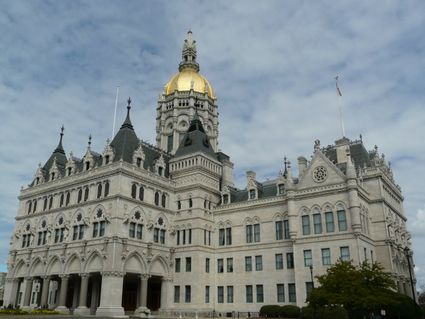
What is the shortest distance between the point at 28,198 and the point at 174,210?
2278 cm

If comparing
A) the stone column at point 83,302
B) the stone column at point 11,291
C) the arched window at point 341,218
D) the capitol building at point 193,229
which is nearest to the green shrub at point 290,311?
the capitol building at point 193,229

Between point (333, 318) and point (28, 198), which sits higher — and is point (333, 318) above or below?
below

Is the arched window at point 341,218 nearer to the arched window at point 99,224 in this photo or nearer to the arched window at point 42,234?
the arched window at point 99,224

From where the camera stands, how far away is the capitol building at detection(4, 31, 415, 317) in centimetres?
4681

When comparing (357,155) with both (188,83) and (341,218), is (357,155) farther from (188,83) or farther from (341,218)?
(188,83)

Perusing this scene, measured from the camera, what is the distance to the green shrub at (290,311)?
141ft

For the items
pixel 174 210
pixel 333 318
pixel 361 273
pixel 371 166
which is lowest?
pixel 333 318

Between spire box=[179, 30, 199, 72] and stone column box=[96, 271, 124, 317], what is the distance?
51.6 metres

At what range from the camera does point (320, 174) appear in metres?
48.9

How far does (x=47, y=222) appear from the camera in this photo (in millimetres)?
56375

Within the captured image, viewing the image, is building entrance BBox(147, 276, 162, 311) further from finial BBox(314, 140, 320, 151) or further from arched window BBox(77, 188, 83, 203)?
finial BBox(314, 140, 320, 151)

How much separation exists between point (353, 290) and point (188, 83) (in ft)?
188

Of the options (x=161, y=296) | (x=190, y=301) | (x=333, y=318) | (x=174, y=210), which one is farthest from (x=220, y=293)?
(x=333, y=318)

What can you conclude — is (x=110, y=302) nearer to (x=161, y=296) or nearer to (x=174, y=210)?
(x=161, y=296)
